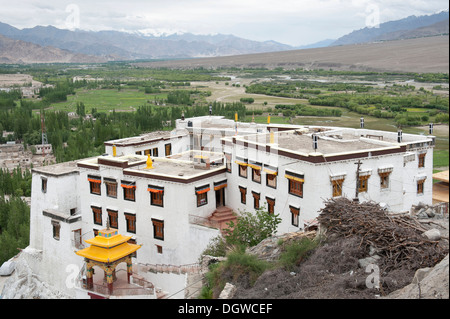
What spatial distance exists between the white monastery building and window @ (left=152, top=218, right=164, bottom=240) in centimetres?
5

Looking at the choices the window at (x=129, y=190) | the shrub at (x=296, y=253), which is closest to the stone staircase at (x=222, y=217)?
the window at (x=129, y=190)

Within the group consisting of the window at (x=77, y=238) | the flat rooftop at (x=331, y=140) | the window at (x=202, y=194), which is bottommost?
the window at (x=77, y=238)

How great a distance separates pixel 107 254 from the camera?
62.3ft

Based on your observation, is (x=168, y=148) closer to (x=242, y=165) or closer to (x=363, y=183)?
(x=242, y=165)

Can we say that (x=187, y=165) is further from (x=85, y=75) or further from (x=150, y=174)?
(x=85, y=75)

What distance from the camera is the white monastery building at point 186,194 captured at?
19547 millimetres

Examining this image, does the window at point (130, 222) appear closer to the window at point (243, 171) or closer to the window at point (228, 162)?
the window at point (228, 162)

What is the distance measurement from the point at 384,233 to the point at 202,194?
10124 mm

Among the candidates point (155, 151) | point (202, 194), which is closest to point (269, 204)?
point (202, 194)

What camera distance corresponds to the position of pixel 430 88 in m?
100

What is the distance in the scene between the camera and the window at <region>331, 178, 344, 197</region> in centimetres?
1934

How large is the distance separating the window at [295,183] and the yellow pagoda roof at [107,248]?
6795mm

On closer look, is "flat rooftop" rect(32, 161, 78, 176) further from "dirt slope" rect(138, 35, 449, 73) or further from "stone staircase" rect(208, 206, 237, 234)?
"dirt slope" rect(138, 35, 449, 73)

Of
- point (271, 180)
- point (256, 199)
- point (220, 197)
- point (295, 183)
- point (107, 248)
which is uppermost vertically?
point (295, 183)
